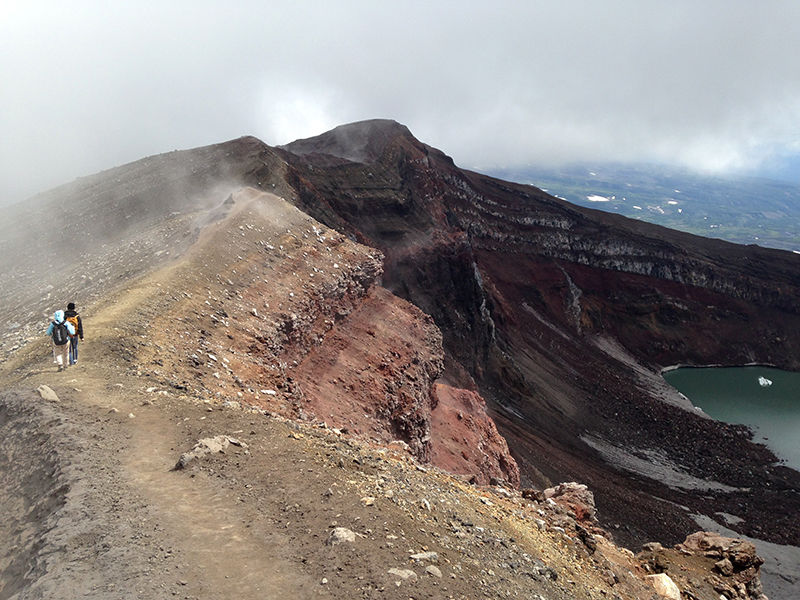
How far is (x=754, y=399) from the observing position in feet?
289

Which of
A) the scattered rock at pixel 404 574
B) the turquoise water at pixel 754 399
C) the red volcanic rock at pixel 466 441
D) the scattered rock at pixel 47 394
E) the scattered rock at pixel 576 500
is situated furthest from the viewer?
the turquoise water at pixel 754 399

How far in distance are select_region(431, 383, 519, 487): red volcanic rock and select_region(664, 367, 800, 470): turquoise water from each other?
172ft

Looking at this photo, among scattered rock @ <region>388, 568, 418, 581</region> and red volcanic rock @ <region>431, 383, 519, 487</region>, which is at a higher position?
scattered rock @ <region>388, 568, 418, 581</region>

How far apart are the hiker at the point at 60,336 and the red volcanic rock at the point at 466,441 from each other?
17.7 meters

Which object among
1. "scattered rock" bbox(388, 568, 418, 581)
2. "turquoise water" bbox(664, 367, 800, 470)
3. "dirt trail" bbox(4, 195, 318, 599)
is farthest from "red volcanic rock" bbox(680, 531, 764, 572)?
"turquoise water" bbox(664, 367, 800, 470)

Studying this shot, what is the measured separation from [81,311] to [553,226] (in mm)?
95612

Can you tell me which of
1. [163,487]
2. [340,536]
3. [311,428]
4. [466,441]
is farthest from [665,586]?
[466,441]

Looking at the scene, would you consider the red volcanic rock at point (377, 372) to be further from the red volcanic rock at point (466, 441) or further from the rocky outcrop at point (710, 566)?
the rocky outcrop at point (710, 566)

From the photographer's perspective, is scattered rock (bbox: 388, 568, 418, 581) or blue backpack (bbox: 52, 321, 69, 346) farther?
blue backpack (bbox: 52, 321, 69, 346)

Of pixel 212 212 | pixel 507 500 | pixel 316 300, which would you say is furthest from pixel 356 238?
pixel 507 500

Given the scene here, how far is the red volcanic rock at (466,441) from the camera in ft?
90.3

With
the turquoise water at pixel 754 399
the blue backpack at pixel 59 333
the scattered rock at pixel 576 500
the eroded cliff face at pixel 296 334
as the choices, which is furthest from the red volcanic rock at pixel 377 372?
the turquoise water at pixel 754 399

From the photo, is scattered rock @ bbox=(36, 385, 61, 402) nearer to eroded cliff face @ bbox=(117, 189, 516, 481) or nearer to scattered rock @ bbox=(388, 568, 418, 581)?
eroded cliff face @ bbox=(117, 189, 516, 481)

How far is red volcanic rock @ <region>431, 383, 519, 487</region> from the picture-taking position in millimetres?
27517
